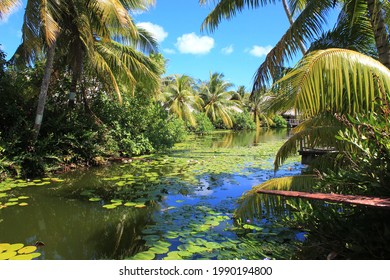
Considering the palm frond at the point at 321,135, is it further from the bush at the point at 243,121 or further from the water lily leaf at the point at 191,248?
the bush at the point at 243,121

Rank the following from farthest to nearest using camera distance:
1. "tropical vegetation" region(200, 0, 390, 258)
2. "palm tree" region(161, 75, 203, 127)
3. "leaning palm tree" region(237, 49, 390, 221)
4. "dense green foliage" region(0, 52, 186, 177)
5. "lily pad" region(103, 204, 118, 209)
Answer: "palm tree" region(161, 75, 203, 127)
"dense green foliage" region(0, 52, 186, 177)
"lily pad" region(103, 204, 118, 209)
"leaning palm tree" region(237, 49, 390, 221)
"tropical vegetation" region(200, 0, 390, 258)

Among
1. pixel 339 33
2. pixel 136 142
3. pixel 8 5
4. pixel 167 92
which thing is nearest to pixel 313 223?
pixel 339 33

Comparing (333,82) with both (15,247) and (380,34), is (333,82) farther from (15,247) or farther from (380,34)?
(15,247)

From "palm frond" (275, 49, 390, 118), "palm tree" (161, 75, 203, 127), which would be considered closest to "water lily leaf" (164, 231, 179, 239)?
"palm frond" (275, 49, 390, 118)

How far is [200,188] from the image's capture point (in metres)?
7.06

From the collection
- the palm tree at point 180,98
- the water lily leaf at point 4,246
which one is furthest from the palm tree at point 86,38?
the palm tree at point 180,98

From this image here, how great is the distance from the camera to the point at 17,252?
11.8 feet

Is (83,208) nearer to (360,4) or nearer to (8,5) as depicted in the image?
(8,5)

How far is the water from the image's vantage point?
3727 mm

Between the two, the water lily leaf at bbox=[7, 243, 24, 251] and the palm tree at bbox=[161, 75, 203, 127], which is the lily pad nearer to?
the water lily leaf at bbox=[7, 243, 24, 251]

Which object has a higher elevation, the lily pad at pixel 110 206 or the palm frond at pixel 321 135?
the palm frond at pixel 321 135

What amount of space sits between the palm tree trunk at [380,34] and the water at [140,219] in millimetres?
2921

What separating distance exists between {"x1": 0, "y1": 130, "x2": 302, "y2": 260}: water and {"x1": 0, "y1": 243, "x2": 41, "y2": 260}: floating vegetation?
0.57 ft

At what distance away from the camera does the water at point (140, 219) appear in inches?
147
